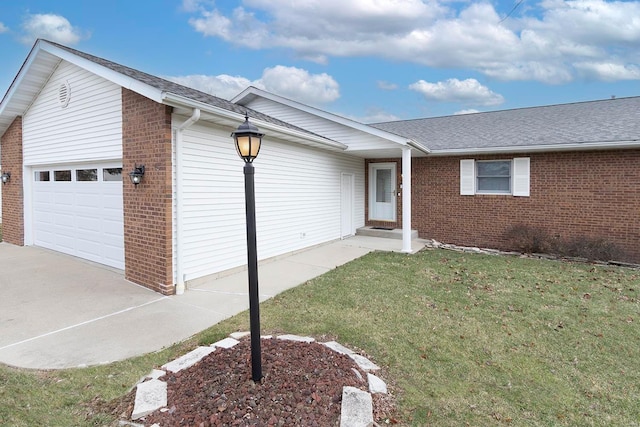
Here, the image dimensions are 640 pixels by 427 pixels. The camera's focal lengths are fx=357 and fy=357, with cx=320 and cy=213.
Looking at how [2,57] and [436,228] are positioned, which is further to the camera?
[436,228]

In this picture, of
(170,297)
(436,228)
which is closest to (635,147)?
(436,228)

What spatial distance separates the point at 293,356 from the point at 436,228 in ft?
30.3

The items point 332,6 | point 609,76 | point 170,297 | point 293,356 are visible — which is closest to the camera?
point 293,356

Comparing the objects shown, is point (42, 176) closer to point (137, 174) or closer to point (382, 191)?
point (137, 174)

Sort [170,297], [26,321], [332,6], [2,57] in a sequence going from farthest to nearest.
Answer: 1. [2,57]
2. [332,6]
3. [170,297]
4. [26,321]

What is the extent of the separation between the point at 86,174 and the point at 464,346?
8.11m

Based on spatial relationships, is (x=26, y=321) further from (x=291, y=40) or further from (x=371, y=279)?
(x=291, y=40)

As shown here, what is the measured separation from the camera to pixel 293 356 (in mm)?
3449

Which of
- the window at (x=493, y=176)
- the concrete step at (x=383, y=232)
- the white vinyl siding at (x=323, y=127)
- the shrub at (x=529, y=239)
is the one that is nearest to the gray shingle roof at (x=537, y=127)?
the window at (x=493, y=176)

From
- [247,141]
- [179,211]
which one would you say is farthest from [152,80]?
[247,141]

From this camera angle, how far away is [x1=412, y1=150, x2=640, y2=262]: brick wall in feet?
29.7

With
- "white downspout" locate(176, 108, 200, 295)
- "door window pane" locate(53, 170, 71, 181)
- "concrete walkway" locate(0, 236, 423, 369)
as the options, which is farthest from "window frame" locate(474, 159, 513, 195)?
"door window pane" locate(53, 170, 71, 181)

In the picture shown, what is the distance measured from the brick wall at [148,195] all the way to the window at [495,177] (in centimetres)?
873

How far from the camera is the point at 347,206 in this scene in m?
12.2
